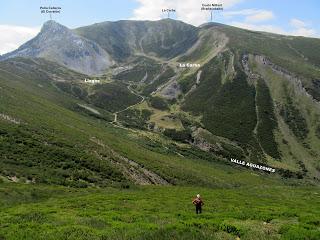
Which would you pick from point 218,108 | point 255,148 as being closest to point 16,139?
point 255,148

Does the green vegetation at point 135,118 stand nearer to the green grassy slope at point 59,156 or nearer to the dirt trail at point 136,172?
the green grassy slope at point 59,156

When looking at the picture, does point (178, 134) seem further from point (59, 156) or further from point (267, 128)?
point (59, 156)

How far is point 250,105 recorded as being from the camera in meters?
199

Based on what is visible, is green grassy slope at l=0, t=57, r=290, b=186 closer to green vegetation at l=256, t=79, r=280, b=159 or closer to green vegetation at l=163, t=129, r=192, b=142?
green vegetation at l=163, t=129, r=192, b=142

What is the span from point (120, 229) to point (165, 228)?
225cm

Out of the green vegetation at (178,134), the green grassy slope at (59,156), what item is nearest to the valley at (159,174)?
the green grassy slope at (59,156)

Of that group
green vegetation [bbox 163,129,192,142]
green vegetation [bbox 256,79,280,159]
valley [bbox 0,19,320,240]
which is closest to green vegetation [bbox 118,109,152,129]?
valley [bbox 0,19,320,240]

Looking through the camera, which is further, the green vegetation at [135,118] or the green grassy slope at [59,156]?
the green vegetation at [135,118]

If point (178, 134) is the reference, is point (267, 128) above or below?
above

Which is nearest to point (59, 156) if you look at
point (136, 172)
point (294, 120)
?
point (136, 172)

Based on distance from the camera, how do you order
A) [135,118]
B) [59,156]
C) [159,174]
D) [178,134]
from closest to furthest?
[59,156] < [159,174] < [178,134] < [135,118]

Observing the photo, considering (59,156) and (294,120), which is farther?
(294,120)

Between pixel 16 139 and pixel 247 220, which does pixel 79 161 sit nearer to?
pixel 16 139

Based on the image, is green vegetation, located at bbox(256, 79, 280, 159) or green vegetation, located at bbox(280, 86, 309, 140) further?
green vegetation, located at bbox(280, 86, 309, 140)
